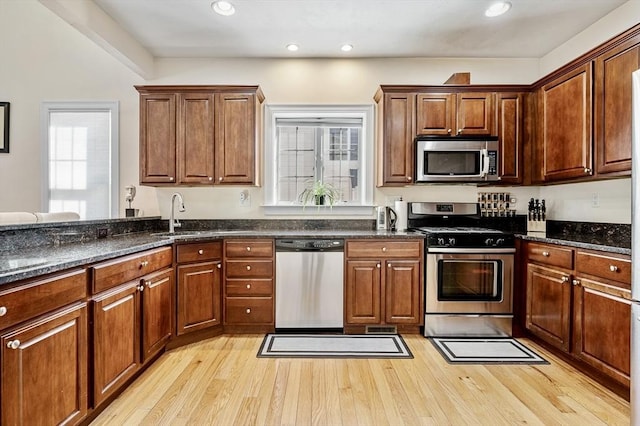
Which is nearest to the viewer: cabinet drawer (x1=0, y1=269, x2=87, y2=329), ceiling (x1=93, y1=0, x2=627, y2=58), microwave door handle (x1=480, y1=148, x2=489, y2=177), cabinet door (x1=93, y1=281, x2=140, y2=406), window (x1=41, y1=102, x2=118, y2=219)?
cabinet drawer (x1=0, y1=269, x2=87, y2=329)

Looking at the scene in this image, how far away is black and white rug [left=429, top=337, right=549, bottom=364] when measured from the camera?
268 centimetres

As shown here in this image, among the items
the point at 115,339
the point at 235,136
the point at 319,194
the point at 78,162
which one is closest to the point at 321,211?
the point at 319,194

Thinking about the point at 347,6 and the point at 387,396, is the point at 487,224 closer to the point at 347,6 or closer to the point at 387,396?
the point at 387,396

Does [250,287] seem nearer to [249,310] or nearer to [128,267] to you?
[249,310]

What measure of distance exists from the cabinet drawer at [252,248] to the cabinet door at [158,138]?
91 centimetres

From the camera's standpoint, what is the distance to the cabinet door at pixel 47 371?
1.33m

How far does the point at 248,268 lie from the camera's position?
10.3 feet

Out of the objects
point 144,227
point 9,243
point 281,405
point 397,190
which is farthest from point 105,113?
point 281,405

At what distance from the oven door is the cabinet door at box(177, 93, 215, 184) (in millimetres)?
2216

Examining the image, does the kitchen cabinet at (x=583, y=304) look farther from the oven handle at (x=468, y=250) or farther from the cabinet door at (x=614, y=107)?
the cabinet door at (x=614, y=107)

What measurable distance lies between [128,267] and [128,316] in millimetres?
298

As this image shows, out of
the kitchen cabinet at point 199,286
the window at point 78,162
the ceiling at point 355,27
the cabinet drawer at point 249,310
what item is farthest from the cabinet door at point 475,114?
the window at point 78,162

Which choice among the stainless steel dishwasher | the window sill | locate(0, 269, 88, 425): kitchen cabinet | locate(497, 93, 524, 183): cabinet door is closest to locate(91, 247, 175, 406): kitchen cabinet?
locate(0, 269, 88, 425): kitchen cabinet

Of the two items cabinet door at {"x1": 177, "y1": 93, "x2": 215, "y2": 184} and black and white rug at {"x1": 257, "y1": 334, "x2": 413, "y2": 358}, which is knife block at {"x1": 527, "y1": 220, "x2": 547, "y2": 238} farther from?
cabinet door at {"x1": 177, "y1": 93, "x2": 215, "y2": 184}
